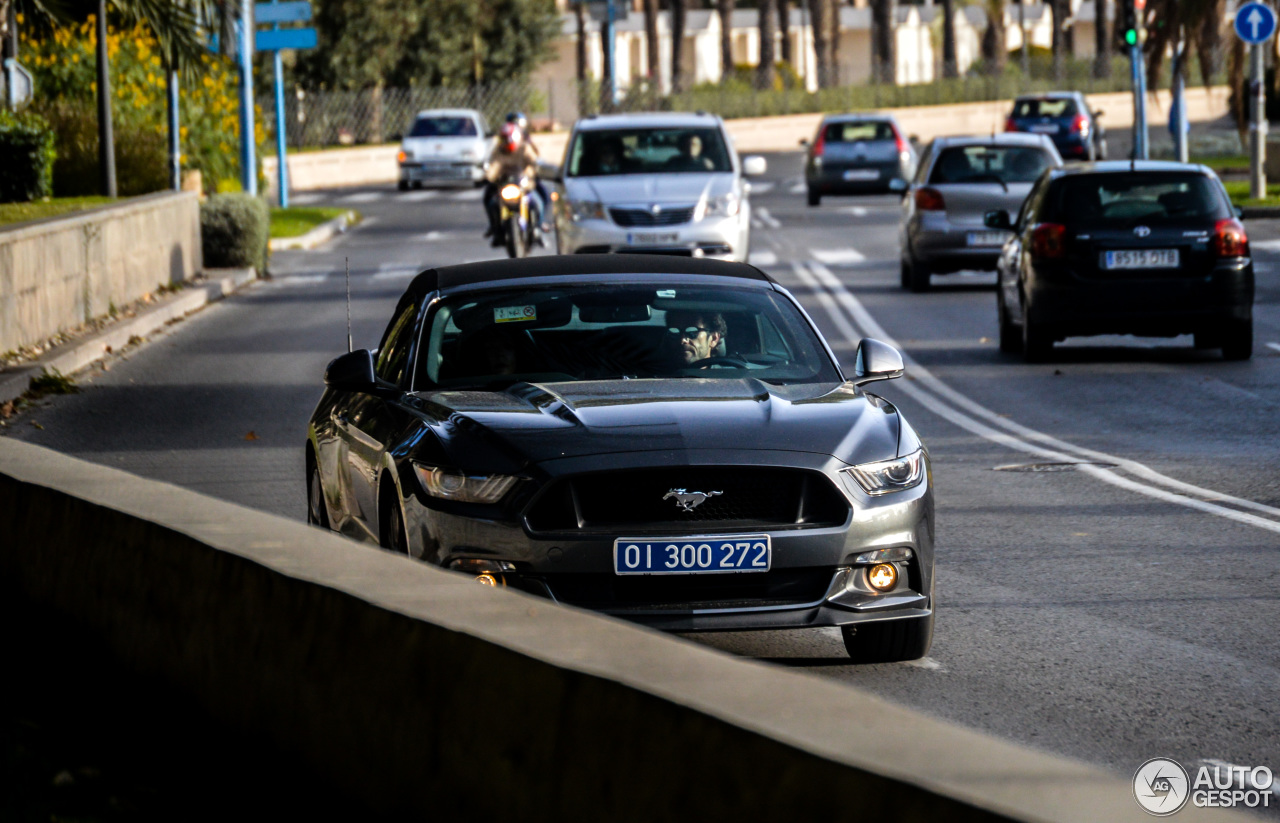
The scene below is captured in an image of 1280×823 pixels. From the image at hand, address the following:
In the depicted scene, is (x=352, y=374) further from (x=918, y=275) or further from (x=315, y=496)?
(x=918, y=275)

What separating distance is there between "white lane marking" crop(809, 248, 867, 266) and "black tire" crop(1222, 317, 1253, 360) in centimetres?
1122

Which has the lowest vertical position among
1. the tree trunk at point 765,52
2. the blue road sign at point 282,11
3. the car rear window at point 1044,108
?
the car rear window at point 1044,108

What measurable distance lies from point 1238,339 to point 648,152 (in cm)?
755

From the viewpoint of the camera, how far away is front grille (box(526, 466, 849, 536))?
6320mm

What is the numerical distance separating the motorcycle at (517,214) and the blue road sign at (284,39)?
11.6 metres

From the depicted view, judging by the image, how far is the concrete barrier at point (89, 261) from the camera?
16609 mm

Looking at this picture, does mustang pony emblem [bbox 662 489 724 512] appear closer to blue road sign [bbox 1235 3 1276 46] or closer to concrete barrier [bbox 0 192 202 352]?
concrete barrier [bbox 0 192 202 352]

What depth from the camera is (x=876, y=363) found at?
7824 mm

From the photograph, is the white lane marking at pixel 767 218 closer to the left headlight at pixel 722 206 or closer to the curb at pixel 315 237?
the curb at pixel 315 237

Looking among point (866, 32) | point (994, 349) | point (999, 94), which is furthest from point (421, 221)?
point (866, 32)

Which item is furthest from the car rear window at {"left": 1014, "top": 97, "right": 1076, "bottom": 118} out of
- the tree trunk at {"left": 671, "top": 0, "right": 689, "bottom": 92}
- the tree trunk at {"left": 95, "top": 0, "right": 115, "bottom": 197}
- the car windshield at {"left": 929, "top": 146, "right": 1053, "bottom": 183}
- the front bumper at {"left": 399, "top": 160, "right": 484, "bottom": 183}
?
the tree trunk at {"left": 671, "top": 0, "right": 689, "bottom": 92}

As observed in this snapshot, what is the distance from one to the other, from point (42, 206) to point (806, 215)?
56.1ft

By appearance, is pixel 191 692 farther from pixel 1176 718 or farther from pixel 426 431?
pixel 1176 718

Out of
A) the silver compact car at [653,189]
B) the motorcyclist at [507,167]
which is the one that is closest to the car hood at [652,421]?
the silver compact car at [653,189]
